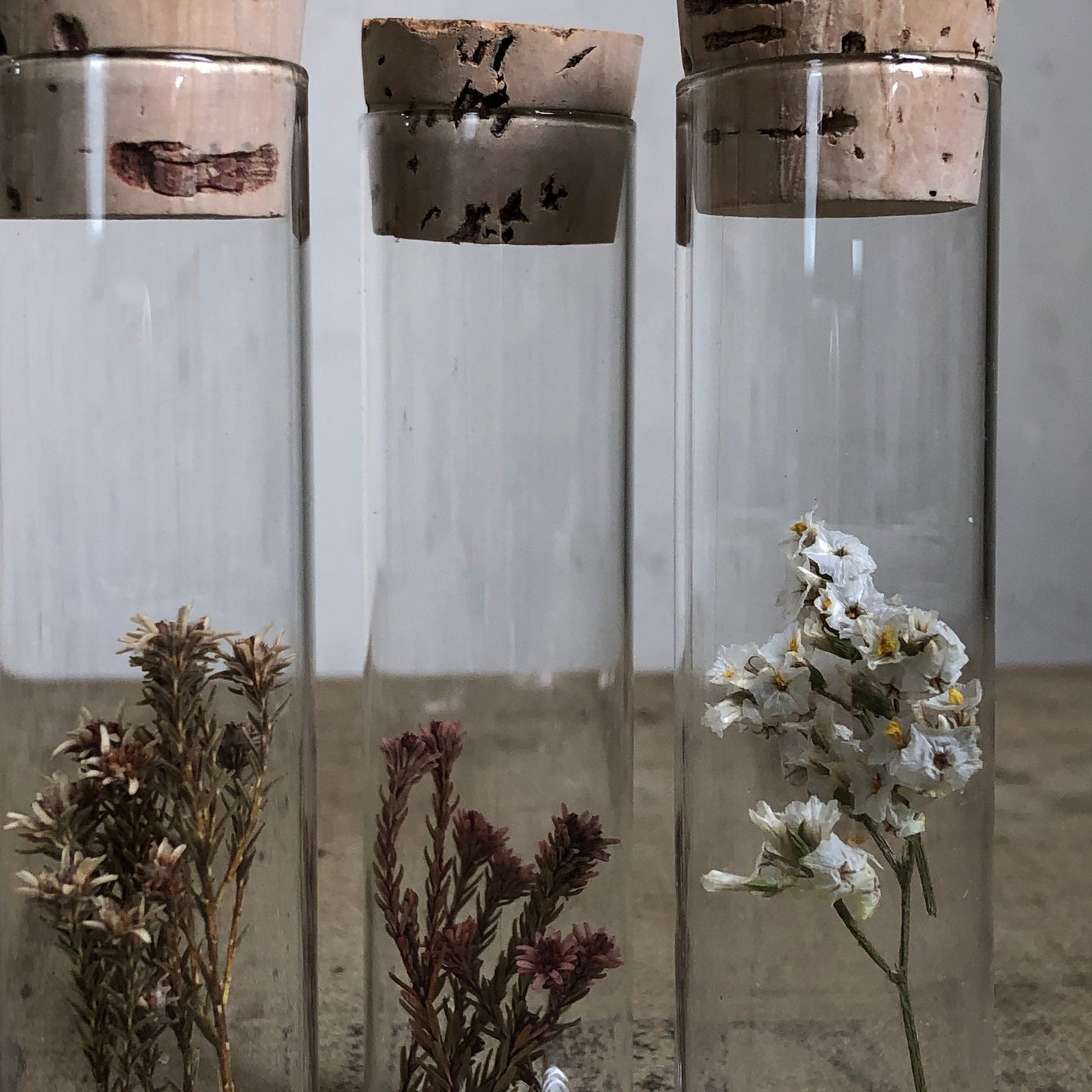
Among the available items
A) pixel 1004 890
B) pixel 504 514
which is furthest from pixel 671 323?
pixel 504 514

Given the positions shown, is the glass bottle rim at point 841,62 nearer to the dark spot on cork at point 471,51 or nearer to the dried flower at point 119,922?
the dark spot on cork at point 471,51

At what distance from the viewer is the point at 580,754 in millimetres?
651

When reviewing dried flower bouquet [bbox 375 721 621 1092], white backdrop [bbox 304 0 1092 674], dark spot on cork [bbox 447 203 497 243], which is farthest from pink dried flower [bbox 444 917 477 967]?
white backdrop [bbox 304 0 1092 674]

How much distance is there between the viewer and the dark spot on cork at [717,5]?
55 cm

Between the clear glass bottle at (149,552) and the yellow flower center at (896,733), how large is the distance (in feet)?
0.76

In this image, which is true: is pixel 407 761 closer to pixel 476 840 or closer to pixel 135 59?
pixel 476 840

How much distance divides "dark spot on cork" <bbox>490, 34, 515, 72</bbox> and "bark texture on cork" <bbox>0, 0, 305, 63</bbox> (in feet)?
0.29

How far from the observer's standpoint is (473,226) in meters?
0.61

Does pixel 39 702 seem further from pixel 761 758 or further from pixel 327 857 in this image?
pixel 327 857

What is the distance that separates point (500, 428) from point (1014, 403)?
4.42 ft

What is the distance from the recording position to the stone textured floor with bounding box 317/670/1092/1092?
30.0 inches

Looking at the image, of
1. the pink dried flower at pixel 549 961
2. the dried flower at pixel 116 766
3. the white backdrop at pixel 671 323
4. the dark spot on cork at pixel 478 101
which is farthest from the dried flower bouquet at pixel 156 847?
the white backdrop at pixel 671 323

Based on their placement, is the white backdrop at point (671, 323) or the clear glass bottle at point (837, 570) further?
the white backdrop at point (671, 323)

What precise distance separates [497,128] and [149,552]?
0.22m
